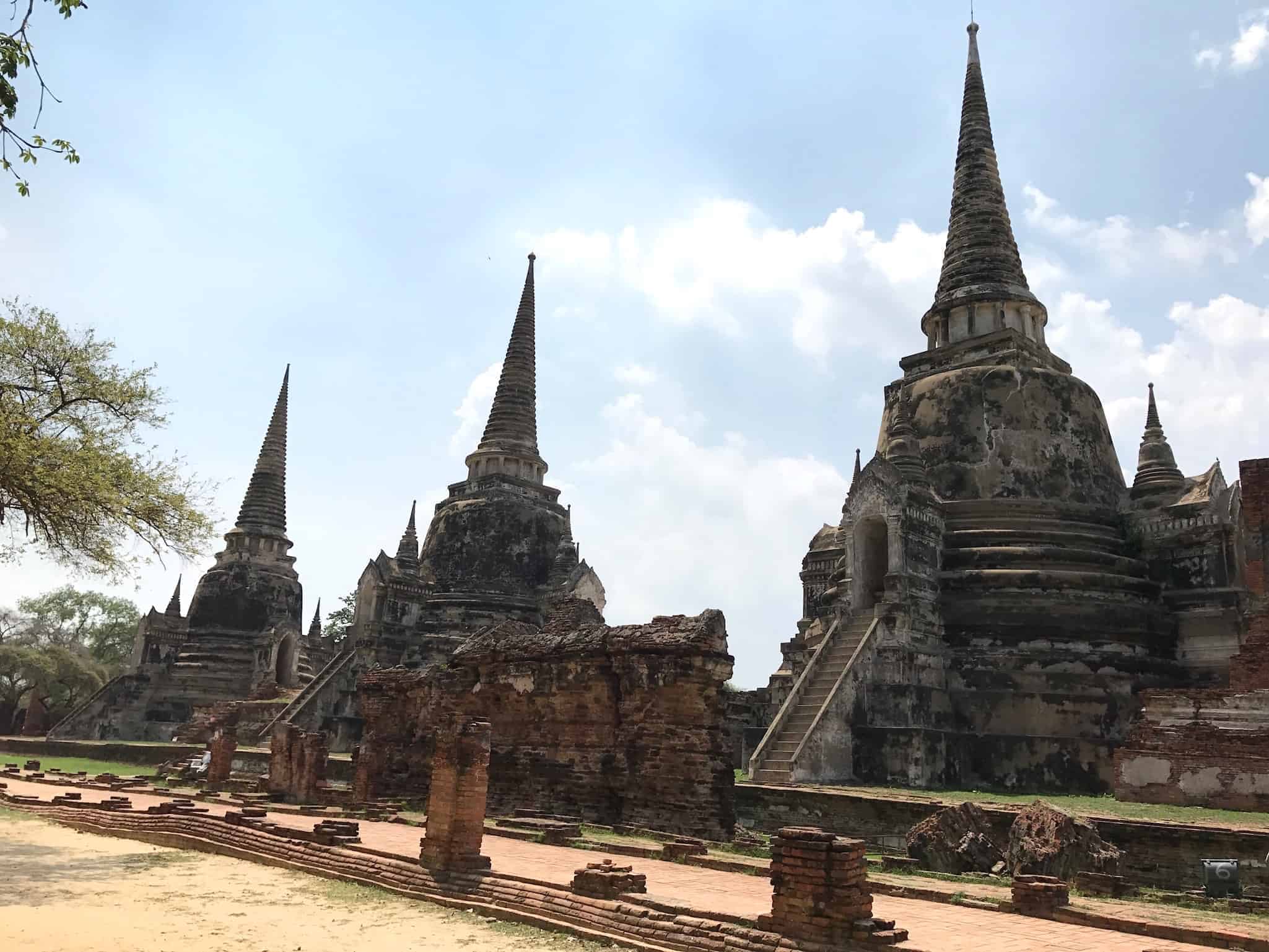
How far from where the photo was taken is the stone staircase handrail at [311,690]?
31828mm

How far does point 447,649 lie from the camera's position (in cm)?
3325

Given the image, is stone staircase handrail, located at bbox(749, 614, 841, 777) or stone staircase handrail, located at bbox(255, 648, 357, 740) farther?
stone staircase handrail, located at bbox(255, 648, 357, 740)

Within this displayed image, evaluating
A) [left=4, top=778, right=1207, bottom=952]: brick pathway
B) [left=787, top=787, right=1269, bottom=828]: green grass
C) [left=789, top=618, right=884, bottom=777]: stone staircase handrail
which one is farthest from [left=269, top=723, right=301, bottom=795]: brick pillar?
[left=787, top=787, right=1269, bottom=828]: green grass

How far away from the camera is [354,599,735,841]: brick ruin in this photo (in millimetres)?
13602

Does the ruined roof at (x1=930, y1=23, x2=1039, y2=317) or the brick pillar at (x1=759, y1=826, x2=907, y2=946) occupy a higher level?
the ruined roof at (x1=930, y1=23, x2=1039, y2=317)

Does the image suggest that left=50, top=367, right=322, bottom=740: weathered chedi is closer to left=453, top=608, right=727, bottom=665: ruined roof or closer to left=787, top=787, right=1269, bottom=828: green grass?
left=453, top=608, right=727, bottom=665: ruined roof

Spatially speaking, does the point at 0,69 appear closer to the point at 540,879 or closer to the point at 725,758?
the point at 540,879

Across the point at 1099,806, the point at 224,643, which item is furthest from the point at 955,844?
the point at 224,643

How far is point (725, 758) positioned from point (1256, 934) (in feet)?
22.9

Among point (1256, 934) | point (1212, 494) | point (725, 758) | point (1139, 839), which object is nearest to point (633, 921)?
point (1256, 934)

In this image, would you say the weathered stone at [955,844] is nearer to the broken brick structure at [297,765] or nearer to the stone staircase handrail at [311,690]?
→ the broken brick structure at [297,765]

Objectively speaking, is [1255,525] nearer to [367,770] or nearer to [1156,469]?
[1156,469]

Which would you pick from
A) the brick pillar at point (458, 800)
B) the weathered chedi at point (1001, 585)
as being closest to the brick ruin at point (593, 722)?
the brick pillar at point (458, 800)

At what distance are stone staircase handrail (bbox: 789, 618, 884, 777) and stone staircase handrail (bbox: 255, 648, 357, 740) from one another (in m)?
17.9
